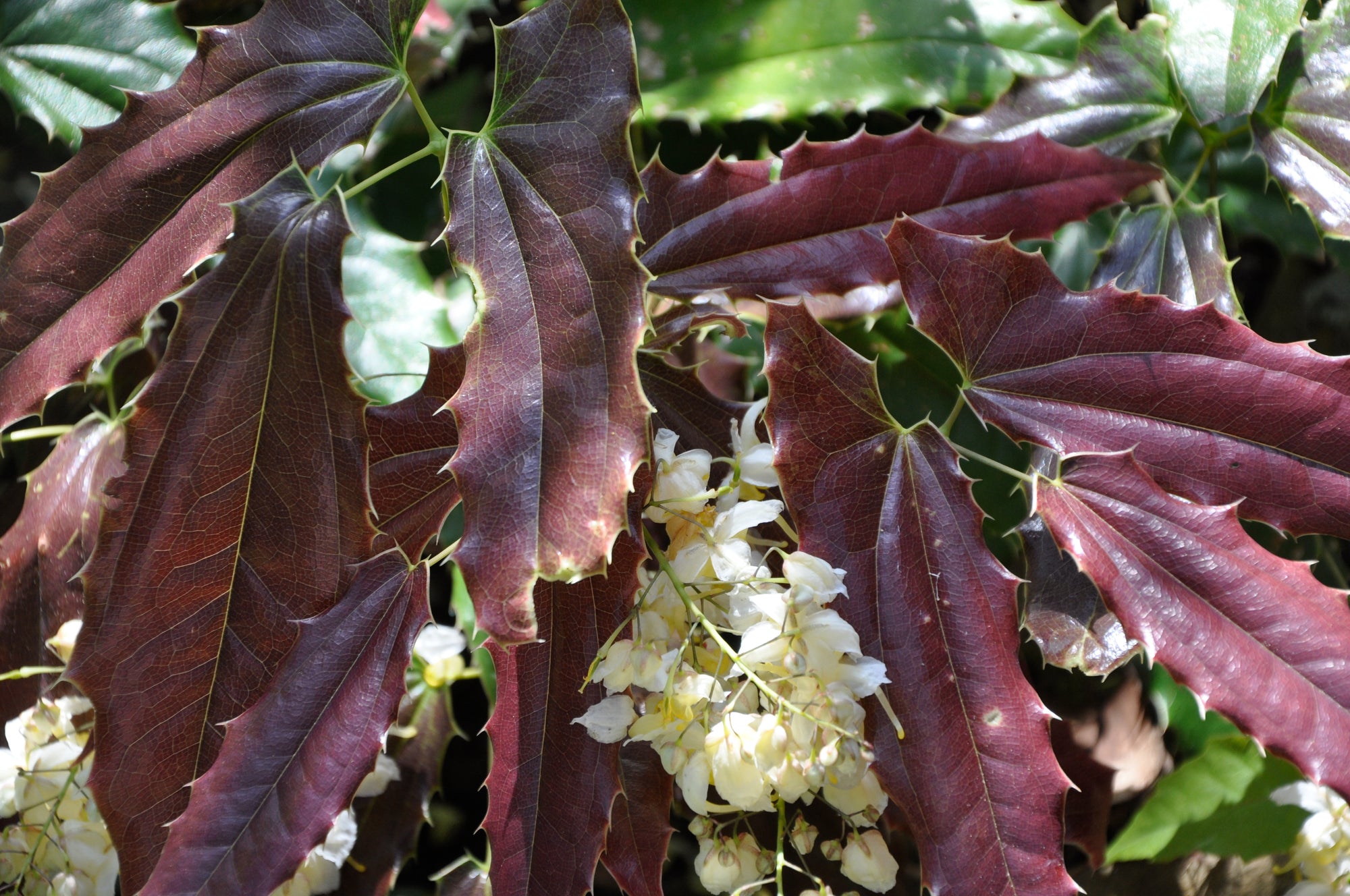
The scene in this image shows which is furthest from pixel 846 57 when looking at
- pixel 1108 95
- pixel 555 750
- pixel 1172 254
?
pixel 555 750

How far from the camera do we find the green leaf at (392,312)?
0.82m

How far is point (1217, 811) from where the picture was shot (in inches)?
Answer: 27.7

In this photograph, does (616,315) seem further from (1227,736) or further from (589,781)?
(1227,736)

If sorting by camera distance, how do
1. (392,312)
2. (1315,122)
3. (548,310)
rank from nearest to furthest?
1. (548,310)
2. (1315,122)
3. (392,312)

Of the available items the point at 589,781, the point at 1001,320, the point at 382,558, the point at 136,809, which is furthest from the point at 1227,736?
the point at 136,809

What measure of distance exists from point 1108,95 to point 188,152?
0.71 m

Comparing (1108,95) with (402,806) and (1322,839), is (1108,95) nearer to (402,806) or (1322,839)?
(1322,839)

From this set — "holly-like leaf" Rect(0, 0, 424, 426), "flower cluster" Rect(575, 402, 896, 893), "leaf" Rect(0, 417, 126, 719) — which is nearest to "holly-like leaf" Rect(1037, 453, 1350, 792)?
"flower cluster" Rect(575, 402, 896, 893)

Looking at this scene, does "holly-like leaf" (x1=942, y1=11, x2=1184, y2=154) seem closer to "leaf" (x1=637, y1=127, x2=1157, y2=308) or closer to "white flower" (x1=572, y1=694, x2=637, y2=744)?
"leaf" (x1=637, y1=127, x2=1157, y2=308)

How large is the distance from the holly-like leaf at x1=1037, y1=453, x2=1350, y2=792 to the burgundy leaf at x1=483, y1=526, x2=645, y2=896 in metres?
0.27

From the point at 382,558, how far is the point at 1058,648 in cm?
44

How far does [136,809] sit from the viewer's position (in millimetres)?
544

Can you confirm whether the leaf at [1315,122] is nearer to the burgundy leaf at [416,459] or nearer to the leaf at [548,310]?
the leaf at [548,310]

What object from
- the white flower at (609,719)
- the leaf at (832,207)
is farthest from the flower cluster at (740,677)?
the leaf at (832,207)
